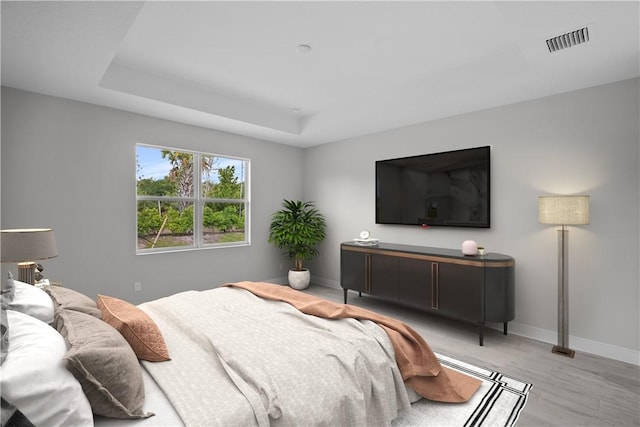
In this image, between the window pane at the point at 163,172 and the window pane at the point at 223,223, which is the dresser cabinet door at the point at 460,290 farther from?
the window pane at the point at 163,172

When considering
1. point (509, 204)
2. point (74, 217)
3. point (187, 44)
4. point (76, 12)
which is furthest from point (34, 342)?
point (509, 204)

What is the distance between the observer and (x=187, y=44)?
9.11 ft

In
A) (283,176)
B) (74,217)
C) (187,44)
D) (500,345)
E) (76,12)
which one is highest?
(187,44)

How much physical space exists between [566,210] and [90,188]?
4.83 m

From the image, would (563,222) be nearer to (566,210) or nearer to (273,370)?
(566,210)

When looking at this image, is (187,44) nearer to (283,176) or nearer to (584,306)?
(283,176)

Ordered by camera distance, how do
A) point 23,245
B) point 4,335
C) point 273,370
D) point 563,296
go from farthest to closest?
point 563,296 < point 23,245 < point 273,370 < point 4,335

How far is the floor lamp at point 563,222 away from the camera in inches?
111

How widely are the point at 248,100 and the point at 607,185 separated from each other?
156 inches

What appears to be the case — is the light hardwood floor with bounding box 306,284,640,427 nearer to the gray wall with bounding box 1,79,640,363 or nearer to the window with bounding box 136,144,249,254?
the gray wall with bounding box 1,79,640,363

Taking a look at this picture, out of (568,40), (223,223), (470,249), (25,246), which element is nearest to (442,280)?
(470,249)

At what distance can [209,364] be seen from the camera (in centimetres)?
158

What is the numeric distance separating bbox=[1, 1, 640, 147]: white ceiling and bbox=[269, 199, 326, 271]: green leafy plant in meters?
1.72

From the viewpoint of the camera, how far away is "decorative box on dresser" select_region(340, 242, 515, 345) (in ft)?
10.4
